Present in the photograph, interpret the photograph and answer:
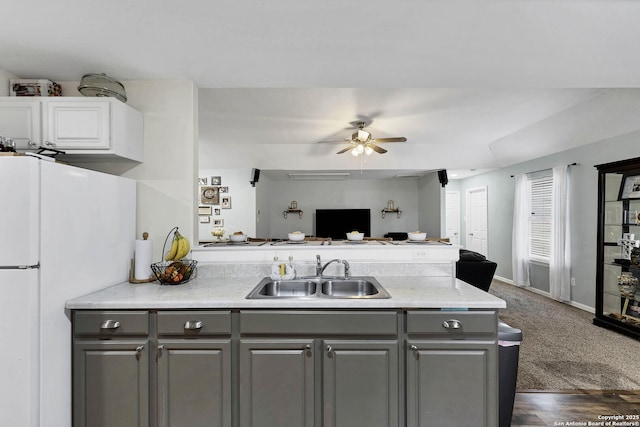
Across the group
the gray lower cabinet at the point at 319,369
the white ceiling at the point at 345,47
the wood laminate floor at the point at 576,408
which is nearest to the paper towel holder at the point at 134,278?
the gray lower cabinet at the point at 319,369

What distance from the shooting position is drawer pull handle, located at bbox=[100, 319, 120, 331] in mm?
1684

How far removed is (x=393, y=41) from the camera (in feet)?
6.20

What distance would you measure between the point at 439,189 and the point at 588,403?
198 inches

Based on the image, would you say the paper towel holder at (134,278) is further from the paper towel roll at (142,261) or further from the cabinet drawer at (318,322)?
the cabinet drawer at (318,322)

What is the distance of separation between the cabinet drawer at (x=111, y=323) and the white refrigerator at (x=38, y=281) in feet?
0.25

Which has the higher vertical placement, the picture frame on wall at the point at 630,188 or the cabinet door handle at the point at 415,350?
the picture frame on wall at the point at 630,188

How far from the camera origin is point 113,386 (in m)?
1.67

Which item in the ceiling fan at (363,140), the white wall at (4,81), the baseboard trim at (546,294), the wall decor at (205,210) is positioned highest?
the ceiling fan at (363,140)

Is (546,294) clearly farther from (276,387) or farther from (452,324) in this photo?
(276,387)

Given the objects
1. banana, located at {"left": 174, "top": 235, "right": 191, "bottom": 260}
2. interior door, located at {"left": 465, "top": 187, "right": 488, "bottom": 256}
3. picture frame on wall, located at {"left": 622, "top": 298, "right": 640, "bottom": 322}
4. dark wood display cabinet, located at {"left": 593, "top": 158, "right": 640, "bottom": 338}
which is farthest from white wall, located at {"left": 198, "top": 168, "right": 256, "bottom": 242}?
picture frame on wall, located at {"left": 622, "top": 298, "right": 640, "bottom": 322}

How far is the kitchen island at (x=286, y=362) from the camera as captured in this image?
166 cm

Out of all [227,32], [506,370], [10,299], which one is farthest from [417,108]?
[10,299]

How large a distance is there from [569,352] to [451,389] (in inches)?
91.0

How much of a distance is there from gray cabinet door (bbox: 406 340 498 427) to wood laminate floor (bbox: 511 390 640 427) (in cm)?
67
